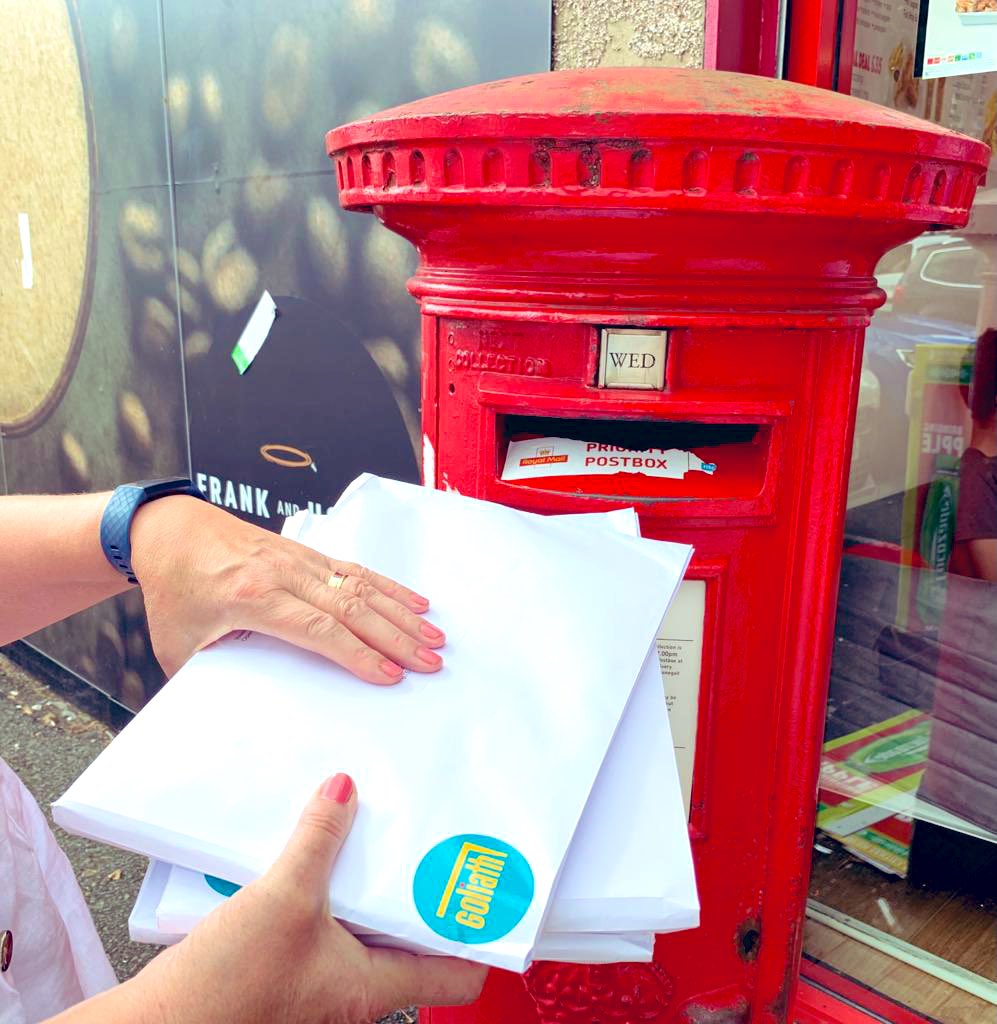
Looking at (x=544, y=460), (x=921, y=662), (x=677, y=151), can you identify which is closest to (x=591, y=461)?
(x=544, y=460)

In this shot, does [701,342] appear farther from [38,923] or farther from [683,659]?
[38,923]

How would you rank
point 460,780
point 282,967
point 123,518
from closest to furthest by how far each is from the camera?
1. point 282,967
2. point 460,780
3. point 123,518

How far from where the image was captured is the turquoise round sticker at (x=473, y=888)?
2.66 ft

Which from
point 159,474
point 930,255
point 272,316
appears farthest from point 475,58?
point 159,474

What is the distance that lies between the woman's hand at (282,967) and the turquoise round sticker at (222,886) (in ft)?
0.18

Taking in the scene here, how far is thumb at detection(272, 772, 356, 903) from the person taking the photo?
2.64ft

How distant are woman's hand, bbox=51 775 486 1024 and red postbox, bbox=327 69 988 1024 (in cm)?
45

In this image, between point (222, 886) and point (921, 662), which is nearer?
point (222, 886)

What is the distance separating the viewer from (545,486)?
1.32 meters

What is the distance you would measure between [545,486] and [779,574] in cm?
35

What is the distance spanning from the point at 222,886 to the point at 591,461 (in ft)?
2.30

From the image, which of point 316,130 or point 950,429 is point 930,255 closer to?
point 950,429

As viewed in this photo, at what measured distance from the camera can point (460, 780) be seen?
0.91 metres

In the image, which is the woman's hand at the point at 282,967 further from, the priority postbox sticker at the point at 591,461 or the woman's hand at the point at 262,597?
the priority postbox sticker at the point at 591,461
